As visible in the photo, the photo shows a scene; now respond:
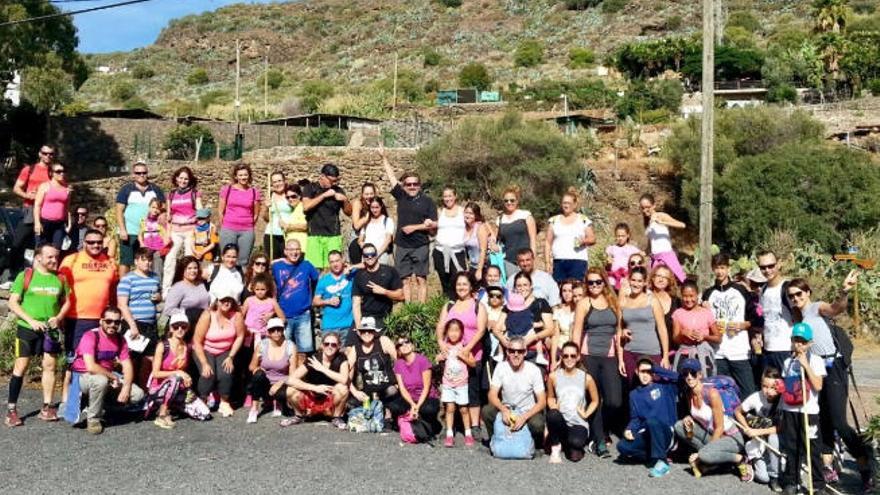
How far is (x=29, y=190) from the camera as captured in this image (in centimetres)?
1074

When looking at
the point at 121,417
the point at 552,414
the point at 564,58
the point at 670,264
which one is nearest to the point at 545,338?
the point at 552,414

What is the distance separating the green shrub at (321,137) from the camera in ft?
107

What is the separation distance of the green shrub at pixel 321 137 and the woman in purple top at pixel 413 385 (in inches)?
969

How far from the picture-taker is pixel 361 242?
10109 millimetres

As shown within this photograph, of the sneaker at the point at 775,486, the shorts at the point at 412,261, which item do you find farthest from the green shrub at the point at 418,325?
the sneaker at the point at 775,486

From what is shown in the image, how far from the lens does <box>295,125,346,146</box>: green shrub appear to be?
32.5 m

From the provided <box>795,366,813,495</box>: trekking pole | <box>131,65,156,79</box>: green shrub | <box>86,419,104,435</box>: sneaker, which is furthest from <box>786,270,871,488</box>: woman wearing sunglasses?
<box>131,65,156,79</box>: green shrub

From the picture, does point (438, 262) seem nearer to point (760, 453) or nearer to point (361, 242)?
point (361, 242)

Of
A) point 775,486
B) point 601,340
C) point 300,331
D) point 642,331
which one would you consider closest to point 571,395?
point 601,340

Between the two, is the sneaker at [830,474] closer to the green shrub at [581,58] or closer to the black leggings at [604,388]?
the black leggings at [604,388]

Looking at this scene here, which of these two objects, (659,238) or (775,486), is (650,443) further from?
(659,238)

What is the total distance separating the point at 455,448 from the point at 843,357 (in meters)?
3.31

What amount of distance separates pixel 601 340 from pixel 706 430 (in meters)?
1.22

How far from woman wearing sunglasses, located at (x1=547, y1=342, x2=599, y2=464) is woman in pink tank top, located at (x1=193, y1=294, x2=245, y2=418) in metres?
3.12
